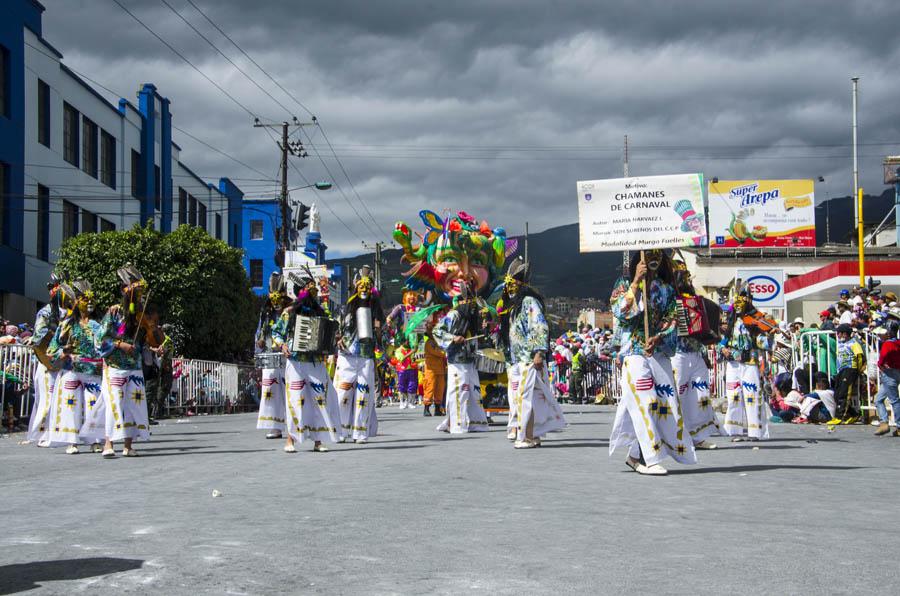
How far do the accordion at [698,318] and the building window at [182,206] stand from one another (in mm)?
44915

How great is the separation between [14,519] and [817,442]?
10334 mm

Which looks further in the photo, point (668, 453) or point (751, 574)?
point (668, 453)

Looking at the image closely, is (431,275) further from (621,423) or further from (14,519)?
(14,519)

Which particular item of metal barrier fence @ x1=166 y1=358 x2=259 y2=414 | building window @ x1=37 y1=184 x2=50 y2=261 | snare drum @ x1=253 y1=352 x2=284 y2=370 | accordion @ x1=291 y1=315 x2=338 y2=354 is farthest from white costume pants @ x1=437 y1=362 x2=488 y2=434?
building window @ x1=37 y1=184 x2=50 y2=261

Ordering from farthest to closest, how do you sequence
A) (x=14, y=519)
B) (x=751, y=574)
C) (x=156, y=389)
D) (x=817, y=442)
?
1. (x=156, y=389)
2. (x=817, y=442)
3. (x=14, y=519)
4. (x=751, y=574)

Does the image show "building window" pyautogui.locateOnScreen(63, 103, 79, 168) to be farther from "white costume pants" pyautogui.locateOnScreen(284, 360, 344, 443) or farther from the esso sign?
"white costume pants" pyautogui.locateOnScreen(284, 360, 344, 443)

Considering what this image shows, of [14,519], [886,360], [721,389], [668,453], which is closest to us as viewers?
[14,519]

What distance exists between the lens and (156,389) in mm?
23312

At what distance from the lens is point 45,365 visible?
14.0 metres

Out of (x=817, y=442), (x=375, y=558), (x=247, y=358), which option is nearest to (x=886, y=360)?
(x=817, y=442)

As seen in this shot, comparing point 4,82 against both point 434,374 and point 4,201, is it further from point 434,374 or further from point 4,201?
point 434,374

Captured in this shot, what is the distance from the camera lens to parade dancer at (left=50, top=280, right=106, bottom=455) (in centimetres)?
1323

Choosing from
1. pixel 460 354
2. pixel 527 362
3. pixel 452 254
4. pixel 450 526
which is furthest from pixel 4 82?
pixel 450 526

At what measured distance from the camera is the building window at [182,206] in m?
53.4
